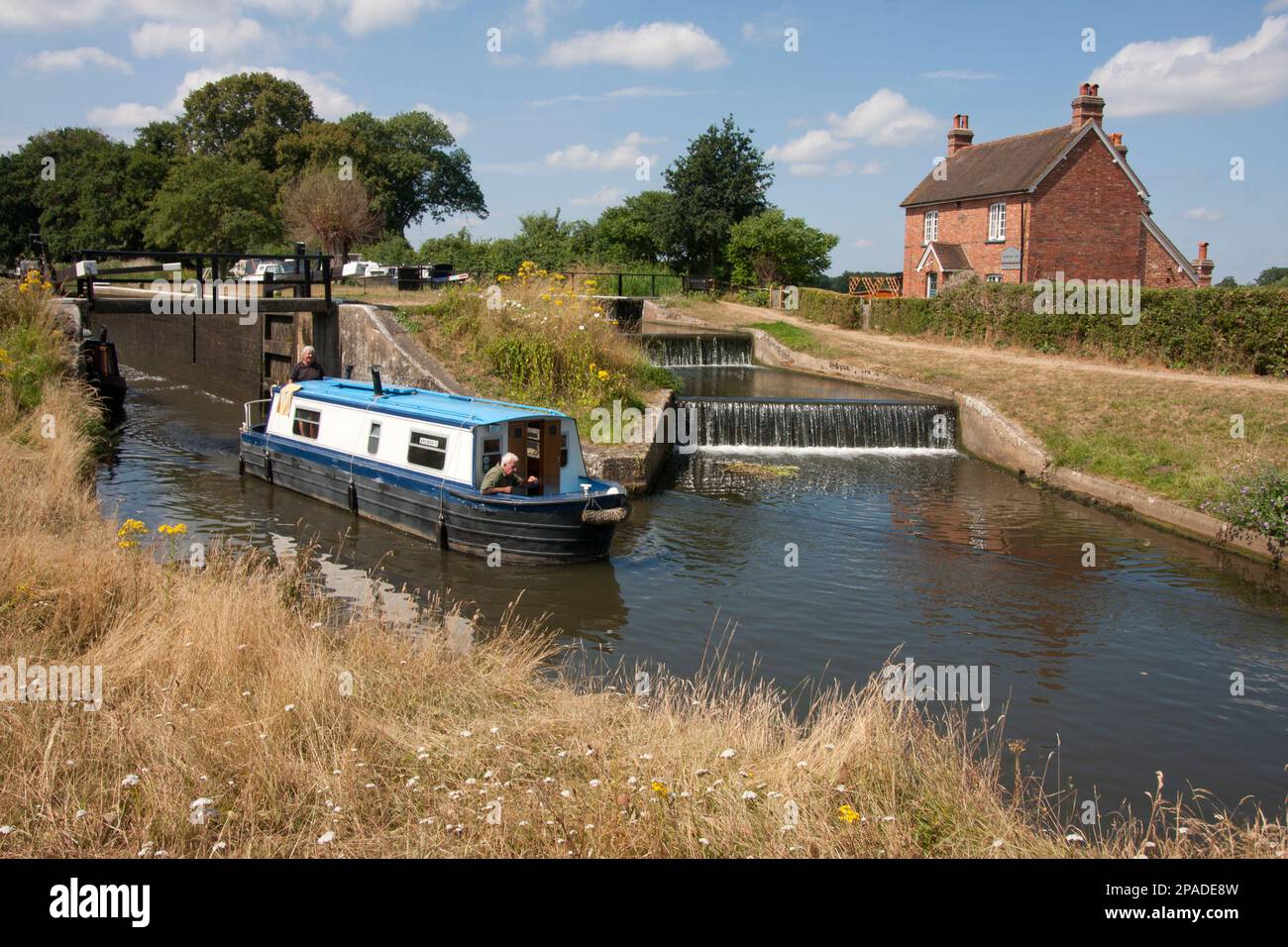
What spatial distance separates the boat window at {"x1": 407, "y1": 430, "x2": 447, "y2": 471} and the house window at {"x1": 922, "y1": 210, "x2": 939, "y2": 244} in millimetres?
35164

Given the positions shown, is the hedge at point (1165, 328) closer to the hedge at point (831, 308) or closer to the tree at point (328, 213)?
the hedge at point (831, 308)

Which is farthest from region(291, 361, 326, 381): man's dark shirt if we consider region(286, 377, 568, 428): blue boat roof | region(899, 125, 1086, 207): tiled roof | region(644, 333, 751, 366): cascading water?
region(899, 125, 1086, 207): tiled roof

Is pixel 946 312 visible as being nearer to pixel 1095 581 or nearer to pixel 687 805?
pixel 1095 581

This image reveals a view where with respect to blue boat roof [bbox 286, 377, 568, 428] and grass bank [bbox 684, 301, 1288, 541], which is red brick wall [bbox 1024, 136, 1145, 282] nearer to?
grass bank [bbox 684, 301, 1288, 541]

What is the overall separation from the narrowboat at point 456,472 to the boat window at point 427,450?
0.05ft

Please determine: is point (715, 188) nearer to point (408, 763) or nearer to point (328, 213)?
point (328, 213)

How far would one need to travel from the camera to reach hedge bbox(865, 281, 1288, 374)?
2178 cm

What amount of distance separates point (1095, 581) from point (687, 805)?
9.87m

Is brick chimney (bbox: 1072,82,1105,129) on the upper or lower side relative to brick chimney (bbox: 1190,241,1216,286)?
upper

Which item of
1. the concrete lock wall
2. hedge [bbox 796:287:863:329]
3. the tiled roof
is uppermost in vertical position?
the tiled roof

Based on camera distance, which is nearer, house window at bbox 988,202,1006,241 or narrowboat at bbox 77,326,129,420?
narrowboat at bbox 77,326,129,420

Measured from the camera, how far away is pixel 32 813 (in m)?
5.06

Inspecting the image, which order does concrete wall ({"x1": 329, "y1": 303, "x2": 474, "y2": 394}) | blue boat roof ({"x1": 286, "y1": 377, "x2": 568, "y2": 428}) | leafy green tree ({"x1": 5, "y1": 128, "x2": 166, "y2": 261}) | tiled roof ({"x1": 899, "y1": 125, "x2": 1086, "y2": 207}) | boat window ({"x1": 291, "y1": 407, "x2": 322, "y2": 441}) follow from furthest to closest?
leafy green tree ({"x1": 5, "y1": 128, "x2": 166, "y2": 261}) < tiled roof ({"x1": 899, "y1": 125, "x2": 1086, "y2": 207}) < concrete wall ({"x1": 329, "y1": 303, "x2": 474, "y2": 394}) < boat window ({"x1": 291, "y1": 407, "x2": 322, "y2": 441}) < blue boat roof ({"x1": 286, "y1": 377, "x2": 568, "y2": 428})

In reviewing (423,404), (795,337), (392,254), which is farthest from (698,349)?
(423,404)
